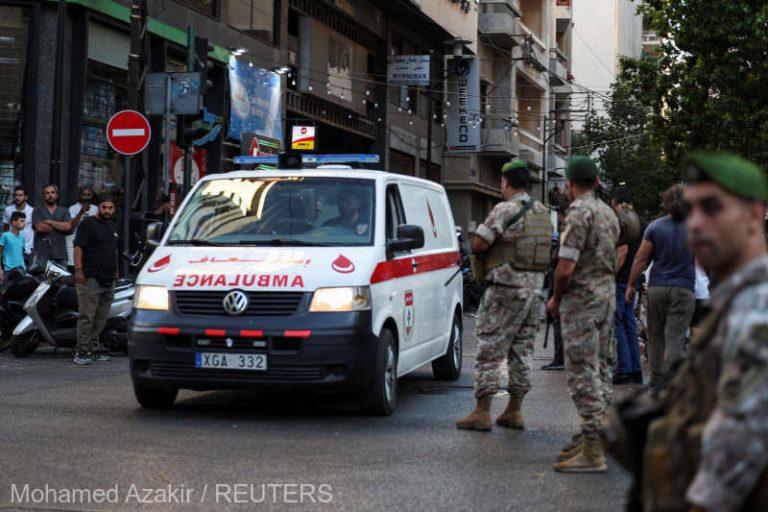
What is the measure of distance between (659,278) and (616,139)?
57585 millimetres

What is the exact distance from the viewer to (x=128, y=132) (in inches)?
700

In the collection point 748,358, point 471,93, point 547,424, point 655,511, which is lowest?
point 547,424

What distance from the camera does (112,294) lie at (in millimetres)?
14117

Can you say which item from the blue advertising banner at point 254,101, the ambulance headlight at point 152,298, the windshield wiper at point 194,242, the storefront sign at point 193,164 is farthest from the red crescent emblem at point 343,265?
the blue advertising banner at point 254,101

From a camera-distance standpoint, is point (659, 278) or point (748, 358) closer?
point (748, 358)

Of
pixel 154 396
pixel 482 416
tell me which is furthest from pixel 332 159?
pixel 482 416

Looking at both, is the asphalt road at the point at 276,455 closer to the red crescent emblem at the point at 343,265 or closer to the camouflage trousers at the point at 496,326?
the camouflage trousers at the point at 496,326

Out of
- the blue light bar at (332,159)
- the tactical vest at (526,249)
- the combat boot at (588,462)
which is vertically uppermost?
the blue light bar at (332,159)

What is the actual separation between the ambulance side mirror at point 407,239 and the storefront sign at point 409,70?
1074 inches

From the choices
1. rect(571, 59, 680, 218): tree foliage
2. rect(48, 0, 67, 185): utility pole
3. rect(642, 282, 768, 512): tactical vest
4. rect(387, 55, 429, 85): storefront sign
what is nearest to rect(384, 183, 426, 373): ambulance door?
rect(642, 282, 768, 512): tactical vest

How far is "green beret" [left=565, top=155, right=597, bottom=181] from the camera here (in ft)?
25.3

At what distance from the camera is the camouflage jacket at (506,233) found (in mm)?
9086

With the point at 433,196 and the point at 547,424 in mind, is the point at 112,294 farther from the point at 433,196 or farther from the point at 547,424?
the point at 547,424

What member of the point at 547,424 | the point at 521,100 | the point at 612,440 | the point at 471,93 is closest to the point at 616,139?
the point at 521,100
